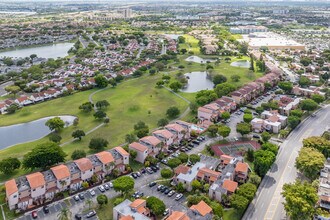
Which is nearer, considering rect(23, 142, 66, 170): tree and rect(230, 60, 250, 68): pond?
rect(23, 142, 66, 170): tree

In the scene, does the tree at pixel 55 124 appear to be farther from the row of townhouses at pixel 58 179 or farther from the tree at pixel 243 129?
the tree at pixel 243 129

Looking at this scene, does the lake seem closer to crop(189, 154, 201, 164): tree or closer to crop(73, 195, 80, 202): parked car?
crop(189, 154, 201, 164): tree

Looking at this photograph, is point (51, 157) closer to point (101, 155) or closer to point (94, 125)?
point (101, 155)

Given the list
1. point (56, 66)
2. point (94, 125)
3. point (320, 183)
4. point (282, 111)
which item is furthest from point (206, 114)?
point (56, 66)

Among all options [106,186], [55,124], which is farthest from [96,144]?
[55,124]

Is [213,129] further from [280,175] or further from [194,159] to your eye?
[280,175]

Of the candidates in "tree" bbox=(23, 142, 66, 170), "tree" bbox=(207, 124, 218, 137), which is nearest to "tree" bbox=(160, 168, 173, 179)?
"tree" bbox=(23, 142, 66, 170)
